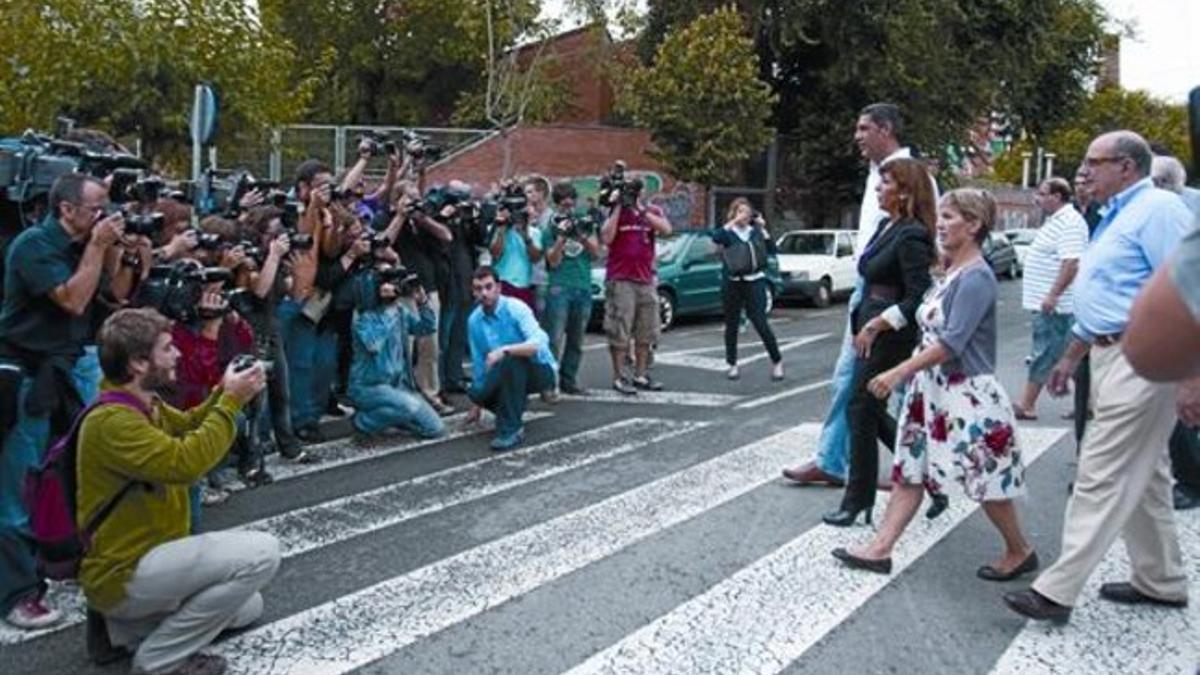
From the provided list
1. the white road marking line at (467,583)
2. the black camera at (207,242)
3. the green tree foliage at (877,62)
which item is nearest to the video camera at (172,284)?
the black camera at (207,242)

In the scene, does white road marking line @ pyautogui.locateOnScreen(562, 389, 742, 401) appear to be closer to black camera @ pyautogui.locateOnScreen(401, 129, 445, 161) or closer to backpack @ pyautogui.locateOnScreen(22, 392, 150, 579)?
black camera @ pyautogui.locateOnScreen(401, 129, 445, 161)

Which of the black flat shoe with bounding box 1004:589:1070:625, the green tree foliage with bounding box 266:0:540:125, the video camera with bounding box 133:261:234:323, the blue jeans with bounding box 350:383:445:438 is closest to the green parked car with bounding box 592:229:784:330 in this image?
the blue jeans with bounding box 350:383:445:438

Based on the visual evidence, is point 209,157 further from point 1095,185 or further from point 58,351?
point 1095,185

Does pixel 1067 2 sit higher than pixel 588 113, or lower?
higher

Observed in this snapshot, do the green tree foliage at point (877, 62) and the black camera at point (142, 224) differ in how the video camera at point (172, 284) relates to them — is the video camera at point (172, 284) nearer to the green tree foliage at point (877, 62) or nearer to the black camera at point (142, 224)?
the black camera at point (142, 224)

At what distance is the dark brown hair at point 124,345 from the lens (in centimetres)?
396

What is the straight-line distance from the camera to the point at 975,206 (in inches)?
191

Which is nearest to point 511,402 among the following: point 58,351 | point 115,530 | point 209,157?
point 58,351

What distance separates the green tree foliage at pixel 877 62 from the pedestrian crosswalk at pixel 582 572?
1717 cm

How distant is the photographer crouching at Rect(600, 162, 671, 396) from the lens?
10.2m

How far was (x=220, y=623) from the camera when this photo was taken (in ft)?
13.4

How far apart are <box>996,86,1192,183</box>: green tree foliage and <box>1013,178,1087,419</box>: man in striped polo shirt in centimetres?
4184

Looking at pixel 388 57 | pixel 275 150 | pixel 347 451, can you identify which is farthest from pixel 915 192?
pixel 388 57

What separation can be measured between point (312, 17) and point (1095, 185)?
31959 millimetres
